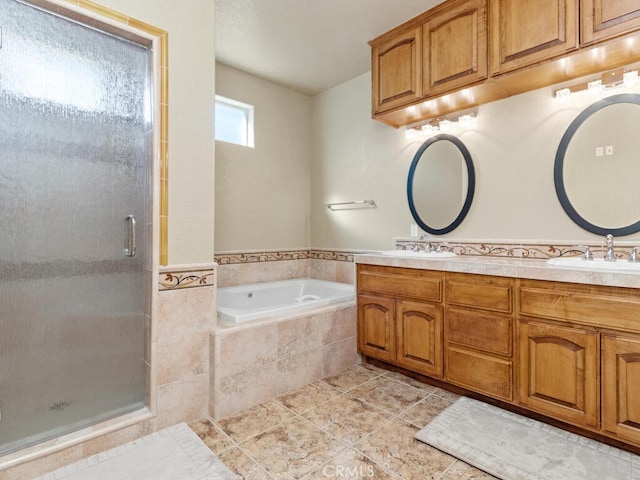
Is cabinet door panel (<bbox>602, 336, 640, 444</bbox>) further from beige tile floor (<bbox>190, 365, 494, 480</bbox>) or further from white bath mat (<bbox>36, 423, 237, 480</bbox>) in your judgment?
white bath mat (<bbox>36, 423, 237, 480</bbox>)

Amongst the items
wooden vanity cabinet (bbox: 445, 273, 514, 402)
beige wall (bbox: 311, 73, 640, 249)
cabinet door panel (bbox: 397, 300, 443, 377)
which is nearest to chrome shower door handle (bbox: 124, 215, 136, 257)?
cabinet door panel (bbox: 397, 300, 443, 377)

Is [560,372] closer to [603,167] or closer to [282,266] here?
[603,167]

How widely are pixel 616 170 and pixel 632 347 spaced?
1027 mm

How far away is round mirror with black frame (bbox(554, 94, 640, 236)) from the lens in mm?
1875

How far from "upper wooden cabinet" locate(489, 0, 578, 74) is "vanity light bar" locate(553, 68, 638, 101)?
1.03 feet

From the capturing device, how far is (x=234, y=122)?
3.25m

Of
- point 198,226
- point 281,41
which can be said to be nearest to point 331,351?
point 198,226

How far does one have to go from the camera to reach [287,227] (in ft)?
11.8

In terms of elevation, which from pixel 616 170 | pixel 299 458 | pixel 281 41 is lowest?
pixel 299 458

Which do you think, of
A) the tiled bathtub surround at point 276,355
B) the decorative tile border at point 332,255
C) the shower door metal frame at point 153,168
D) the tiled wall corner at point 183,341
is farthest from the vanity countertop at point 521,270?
the shower door metal frame at point 153,168

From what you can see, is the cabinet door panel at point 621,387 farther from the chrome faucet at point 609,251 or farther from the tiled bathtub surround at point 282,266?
the tiled bathtub surround at point 282,266

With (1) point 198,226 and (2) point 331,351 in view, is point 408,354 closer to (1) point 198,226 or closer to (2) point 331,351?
(2) point 331,351

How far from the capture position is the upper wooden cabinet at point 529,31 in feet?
5.85

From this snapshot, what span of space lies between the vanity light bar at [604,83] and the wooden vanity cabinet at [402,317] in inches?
51.9
